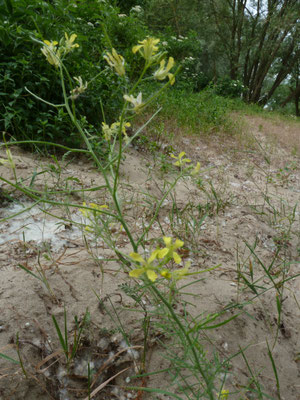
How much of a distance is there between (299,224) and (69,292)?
171cm

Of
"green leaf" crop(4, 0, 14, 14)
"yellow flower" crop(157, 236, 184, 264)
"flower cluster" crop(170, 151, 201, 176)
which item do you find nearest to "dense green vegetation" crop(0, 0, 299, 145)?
"green leaf" crop(4, 0, 14, 14)

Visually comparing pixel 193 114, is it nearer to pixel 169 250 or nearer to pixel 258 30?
pixel 169 250

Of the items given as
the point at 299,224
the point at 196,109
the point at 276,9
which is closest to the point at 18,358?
the point at 299,224

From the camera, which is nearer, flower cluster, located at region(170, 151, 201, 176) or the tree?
flower cluster, located at region(170, 151, 201, 176)

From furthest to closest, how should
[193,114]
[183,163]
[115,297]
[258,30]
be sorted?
[258,30], [193,114], [115,297], [183,163]

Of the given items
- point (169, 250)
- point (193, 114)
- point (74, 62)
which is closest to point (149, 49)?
point (169, 250)

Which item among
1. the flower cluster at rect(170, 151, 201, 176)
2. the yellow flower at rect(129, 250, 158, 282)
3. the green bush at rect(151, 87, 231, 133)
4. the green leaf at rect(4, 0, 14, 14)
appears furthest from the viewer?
the green bush at rect(151, 87, 231, 133)

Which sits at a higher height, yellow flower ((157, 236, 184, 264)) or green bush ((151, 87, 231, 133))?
green bush ((151, 87, 231, 133))

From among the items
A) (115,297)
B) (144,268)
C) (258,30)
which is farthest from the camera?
(258,30)

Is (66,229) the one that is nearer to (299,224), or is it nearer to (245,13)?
(299,224)

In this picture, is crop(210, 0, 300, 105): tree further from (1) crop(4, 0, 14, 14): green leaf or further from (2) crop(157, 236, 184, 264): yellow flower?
(2) crop(157, 236, 184, 264): yellow flower

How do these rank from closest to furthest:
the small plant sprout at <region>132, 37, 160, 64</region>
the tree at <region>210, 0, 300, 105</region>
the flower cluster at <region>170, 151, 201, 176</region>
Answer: the small plant sprout at <region>132, 37, 160, 64</region> → the flower cluster at <region>170, 151, 201, 176</region> → the tree at <region>210, 0, 300, 105</region>

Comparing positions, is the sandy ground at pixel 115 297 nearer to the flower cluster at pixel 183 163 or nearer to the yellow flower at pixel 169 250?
the flower cluster at pixel 183 163

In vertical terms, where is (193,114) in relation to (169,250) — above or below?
above
